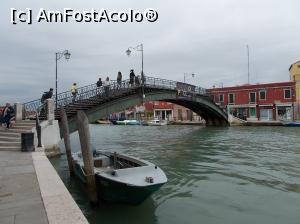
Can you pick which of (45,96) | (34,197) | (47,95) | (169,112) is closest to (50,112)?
(47,95)

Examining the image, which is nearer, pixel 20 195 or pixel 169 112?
pixel 20 195

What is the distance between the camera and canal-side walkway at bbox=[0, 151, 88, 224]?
5395mm

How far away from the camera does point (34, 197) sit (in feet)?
21.6

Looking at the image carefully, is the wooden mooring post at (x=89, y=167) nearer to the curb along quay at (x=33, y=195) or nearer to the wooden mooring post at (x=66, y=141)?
the curb along quay at (x=33, y=195)

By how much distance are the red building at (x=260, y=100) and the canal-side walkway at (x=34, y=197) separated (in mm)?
43234

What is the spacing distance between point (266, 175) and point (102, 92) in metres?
14.3

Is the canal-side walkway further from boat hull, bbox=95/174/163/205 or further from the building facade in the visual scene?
the building facade

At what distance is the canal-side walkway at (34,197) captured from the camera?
5.39 m

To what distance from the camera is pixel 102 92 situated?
24484 mm

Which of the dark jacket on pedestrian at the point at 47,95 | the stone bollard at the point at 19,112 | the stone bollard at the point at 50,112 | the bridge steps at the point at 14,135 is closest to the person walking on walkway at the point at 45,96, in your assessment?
the dark jacket on pedestrian at the point at 47,95

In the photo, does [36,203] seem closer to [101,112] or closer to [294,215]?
[294,215]

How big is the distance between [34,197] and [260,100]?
52.6 meters

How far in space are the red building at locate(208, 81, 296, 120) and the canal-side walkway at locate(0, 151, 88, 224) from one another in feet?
142

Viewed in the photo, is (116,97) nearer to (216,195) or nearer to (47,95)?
(47,95)
